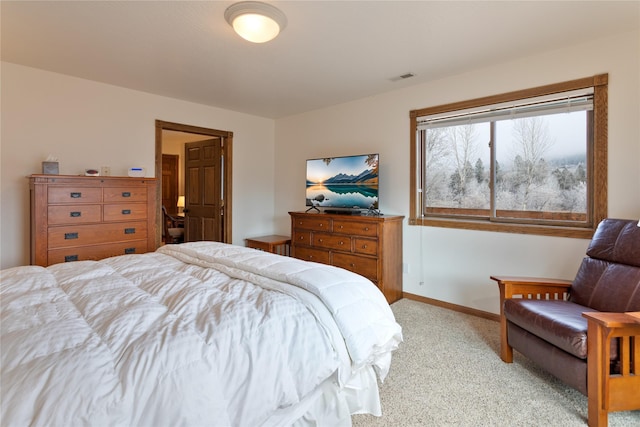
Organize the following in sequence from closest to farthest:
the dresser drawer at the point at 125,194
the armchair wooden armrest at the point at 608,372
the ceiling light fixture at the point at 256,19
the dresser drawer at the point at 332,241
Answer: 1. the armchair wooden armrest at the point at 608,372
2. the ceiling light fixture at the point at 256,19
3. the dresser drawer at the point at 125,194
4. the dresser drawer at the point at 332,241

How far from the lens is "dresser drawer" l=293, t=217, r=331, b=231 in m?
3.89

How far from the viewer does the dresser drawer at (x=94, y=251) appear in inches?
116

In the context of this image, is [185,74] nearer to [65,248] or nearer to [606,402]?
→ [65,248]

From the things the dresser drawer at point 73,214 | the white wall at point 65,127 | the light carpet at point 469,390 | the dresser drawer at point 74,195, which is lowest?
the light carpet at point 469,390

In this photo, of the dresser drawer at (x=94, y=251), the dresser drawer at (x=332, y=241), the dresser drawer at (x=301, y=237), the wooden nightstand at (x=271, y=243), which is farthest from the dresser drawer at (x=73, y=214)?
the dresser drawer at (x=332, y=241)

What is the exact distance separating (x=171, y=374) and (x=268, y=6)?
2.14 meters

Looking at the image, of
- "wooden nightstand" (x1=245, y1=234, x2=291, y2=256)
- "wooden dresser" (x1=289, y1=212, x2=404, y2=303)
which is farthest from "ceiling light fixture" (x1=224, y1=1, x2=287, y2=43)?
"wooden nightstand" (x1=245, y1=234, x2=291, y2=256)

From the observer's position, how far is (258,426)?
117 centimetres

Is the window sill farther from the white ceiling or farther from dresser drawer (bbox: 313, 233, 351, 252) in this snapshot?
the white ceiling

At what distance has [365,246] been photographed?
3533 mm

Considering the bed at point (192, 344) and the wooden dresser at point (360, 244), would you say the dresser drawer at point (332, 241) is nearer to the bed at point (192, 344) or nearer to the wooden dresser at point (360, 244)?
the wooden dresser at point (360, 244)

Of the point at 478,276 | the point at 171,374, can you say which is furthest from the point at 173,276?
the point at 478,276

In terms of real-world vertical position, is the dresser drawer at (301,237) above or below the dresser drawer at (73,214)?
below

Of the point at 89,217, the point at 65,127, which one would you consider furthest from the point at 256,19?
the point at 65,127
